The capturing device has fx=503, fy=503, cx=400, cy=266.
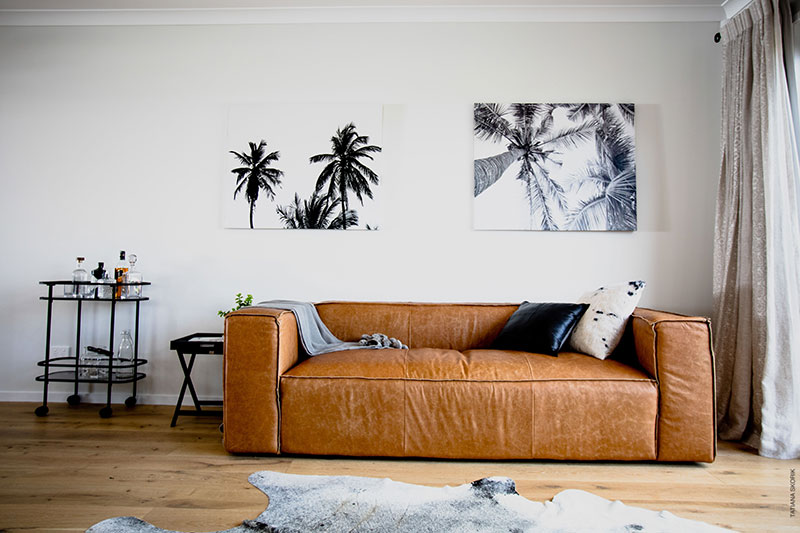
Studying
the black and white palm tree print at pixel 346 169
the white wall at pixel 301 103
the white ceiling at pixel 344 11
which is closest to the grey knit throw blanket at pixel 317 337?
the white wall at pixel 301 103

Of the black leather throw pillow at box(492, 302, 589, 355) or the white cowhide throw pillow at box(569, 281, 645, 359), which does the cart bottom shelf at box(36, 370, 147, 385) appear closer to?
the black leather throw pillow at box(492, 302, 589, 355)

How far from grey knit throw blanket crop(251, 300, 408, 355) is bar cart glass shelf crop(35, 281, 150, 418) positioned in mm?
1031

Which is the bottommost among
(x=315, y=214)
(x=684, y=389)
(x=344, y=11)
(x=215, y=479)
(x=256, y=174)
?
(x=215, y=479)

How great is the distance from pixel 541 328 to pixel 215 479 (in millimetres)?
1676

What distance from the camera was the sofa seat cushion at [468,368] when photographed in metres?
2.29

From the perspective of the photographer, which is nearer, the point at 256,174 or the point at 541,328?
the point at 541,328

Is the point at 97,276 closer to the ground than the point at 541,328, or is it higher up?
higher up

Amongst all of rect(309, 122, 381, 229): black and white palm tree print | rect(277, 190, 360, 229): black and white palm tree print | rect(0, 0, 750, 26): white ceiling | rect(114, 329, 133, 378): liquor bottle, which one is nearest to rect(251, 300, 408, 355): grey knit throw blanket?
rect(277, 190, 360, 229): black and white palm tree print

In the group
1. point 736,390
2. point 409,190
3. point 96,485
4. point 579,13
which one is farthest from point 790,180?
point 96,485

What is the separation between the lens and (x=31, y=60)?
3.50 m

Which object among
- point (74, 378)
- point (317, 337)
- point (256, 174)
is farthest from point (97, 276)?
point (317, 337)

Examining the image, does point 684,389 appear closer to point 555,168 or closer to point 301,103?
point 555,168

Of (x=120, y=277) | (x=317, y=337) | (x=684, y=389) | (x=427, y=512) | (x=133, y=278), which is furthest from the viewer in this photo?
(x=133, y=278)

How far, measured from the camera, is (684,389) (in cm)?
223
